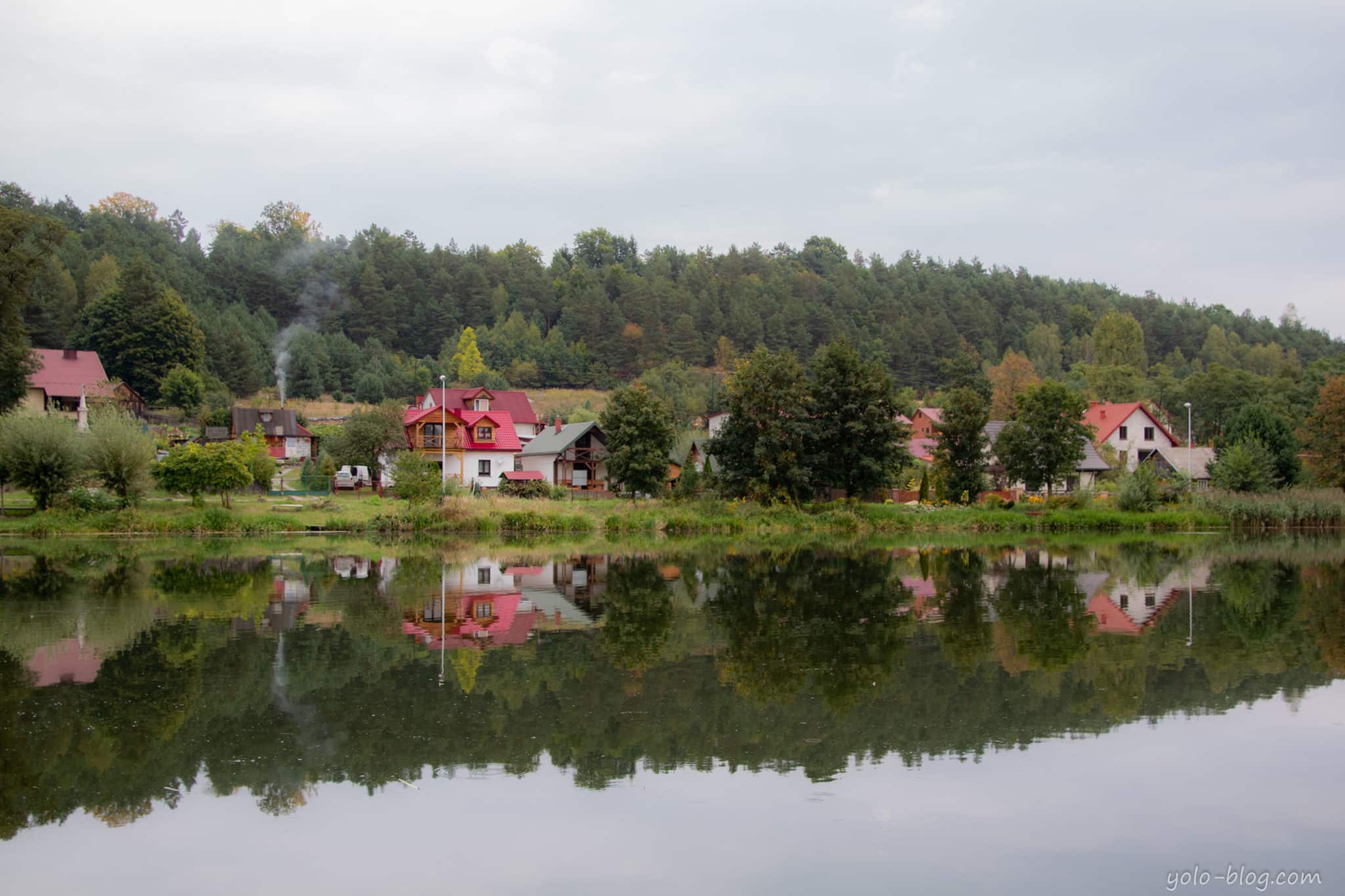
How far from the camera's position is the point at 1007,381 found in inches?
3430

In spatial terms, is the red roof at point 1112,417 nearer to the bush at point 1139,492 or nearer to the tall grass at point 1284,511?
the tall grass at point 1284,511

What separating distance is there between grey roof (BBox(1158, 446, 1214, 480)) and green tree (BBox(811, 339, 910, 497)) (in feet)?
92.4

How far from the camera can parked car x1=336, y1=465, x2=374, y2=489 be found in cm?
4994

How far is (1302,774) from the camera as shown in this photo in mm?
9297

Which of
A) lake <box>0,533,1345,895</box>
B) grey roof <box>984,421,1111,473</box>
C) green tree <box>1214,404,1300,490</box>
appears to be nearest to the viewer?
lake <box>0,533,1345,895</box>

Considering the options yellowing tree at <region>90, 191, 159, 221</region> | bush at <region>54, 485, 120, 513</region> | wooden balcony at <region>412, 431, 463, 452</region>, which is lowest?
bush at <region>54, 485, 120, 513</region>

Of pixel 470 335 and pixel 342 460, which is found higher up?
pixel 470 335

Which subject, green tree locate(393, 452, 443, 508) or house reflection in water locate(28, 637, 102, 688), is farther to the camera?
green tree locate(393, 452, 443, 508)

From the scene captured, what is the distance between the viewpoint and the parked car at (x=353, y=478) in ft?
164

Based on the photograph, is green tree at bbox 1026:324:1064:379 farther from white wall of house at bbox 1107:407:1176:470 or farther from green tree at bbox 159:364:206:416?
green tree at bbox 159:364:206:416

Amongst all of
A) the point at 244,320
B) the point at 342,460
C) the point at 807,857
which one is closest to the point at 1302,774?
the point at 807,857

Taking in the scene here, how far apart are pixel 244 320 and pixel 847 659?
9671 cm

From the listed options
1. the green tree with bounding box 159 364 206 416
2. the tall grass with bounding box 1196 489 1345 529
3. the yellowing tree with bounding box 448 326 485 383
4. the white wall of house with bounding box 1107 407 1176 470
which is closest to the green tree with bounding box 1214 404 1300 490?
the tall grass with bounding box 1196 489 1345 529

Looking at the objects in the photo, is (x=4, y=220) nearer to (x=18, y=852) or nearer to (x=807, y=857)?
(x=18, y=852)
